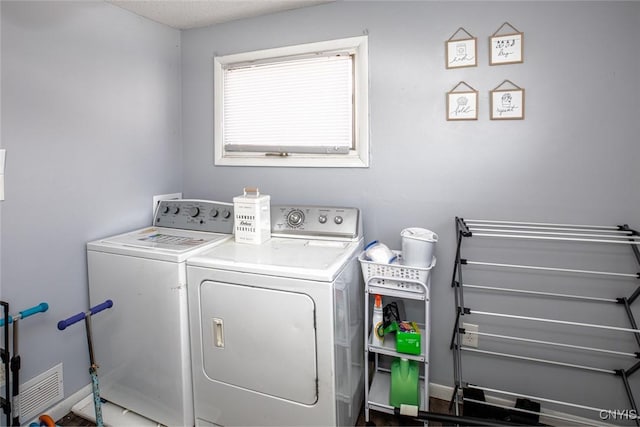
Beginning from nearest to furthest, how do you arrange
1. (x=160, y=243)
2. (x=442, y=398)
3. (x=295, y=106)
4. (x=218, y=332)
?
(x=218, y=332), (x=160, y=243), (x=442, y=398), (x=295, y=106)

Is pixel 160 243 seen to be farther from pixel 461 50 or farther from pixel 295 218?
pixel 461 50

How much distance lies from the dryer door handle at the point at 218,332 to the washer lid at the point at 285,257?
26 cm

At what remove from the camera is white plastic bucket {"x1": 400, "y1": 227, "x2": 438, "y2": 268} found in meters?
1.70

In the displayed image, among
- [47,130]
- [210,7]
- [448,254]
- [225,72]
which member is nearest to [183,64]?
[225,72]

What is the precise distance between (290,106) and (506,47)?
121cm

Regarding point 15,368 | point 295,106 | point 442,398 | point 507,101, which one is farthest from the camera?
point 295,106

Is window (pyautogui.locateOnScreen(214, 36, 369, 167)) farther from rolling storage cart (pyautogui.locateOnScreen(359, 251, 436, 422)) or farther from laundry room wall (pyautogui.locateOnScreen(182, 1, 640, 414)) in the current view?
rolling storage cart (pyautogui.locateOnScreen(359, 251, 436, 422))

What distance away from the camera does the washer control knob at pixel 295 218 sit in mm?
2052

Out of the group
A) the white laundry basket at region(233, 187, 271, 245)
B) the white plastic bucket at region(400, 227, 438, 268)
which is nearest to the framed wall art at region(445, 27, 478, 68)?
the white plastic bucket at region(400, 227, 438, 268)

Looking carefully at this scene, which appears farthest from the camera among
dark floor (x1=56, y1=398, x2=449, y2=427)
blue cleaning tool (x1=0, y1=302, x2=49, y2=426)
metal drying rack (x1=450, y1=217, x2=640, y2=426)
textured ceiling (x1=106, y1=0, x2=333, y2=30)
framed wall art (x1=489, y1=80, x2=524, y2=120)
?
textured ceiling (x1=106, y1=0, x2=333, y2=30)

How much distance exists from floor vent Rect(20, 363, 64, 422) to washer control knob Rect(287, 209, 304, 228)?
1430mm

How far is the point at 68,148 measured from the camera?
1.83m

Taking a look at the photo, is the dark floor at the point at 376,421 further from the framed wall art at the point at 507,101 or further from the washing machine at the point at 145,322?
the framed wall art at the point at 507,101

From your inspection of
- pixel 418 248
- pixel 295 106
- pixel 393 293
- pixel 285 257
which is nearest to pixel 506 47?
pixel 418 248
